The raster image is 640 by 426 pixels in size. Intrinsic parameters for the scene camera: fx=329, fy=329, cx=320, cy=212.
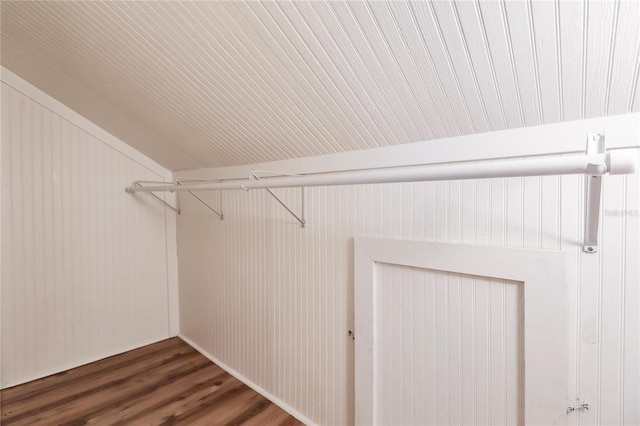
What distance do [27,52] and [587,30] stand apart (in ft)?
8.81

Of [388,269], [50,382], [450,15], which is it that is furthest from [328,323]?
[50,382]

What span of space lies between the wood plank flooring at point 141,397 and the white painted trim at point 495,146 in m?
1.53

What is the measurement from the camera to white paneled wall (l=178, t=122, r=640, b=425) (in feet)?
3.22

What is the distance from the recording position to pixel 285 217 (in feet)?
6.44

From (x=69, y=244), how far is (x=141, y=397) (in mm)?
1276

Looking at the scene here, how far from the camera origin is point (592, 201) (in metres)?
Result: 0.91

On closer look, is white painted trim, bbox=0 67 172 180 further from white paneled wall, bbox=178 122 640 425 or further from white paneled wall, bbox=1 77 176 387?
white paneled wall, bbox=178 122 640 425

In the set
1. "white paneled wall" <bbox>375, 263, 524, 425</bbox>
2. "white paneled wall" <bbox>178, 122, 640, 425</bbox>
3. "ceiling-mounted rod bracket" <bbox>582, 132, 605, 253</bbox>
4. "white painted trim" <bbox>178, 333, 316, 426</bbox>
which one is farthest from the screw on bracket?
"white painted trim" <bbox>178, 333, 316, 426</bbox>

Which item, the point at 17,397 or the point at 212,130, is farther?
the point at 17,397

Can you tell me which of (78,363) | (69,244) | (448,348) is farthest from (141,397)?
(448,348)

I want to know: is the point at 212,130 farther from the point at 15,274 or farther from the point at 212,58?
the point at 15,274

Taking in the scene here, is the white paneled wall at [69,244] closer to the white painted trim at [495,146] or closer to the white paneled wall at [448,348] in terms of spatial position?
the white painted trim at [495,146]

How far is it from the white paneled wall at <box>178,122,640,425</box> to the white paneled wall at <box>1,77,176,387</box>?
33 cm

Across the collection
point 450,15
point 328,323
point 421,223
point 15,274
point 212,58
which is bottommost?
point 328,323
